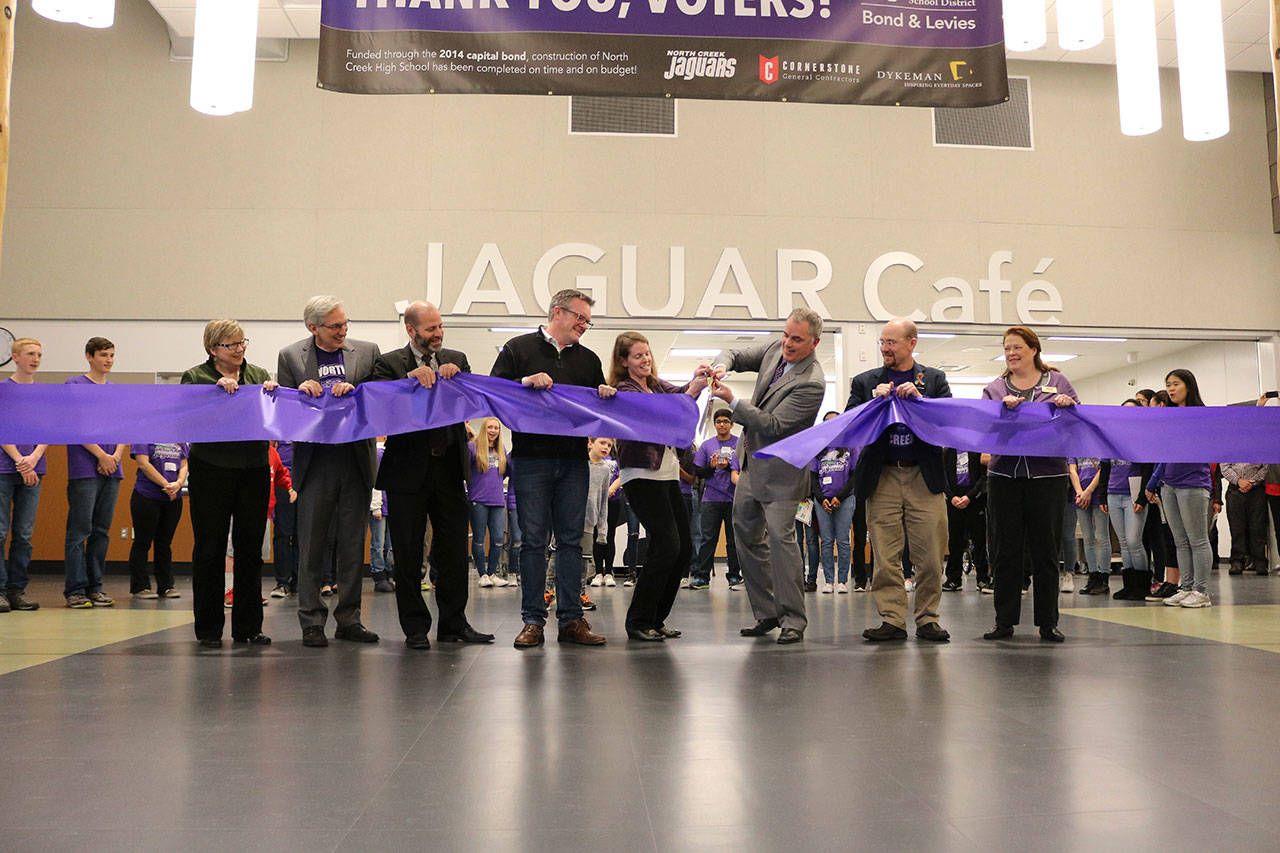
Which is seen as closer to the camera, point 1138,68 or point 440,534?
point 440,534

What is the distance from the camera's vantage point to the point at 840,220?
1144cm

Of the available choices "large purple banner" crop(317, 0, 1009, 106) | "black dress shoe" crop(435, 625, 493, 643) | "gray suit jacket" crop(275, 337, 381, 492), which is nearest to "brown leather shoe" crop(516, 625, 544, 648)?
"black dress shoe" crop(435, 625, 493, 643)

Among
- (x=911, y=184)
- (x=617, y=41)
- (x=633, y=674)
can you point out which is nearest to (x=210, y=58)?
(x=617, y=41)

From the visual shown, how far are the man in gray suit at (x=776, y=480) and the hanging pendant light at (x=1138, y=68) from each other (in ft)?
10.5

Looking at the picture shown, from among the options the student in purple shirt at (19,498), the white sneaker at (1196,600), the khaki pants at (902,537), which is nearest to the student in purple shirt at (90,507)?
the student in purple shirt at (19,498)

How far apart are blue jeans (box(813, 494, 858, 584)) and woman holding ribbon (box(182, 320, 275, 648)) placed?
523 cm

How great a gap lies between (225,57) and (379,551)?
4.02m

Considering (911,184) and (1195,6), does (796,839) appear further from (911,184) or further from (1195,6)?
(911,184)

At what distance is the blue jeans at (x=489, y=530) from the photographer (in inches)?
358

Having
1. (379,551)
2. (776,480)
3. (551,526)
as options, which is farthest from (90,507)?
(776,480)

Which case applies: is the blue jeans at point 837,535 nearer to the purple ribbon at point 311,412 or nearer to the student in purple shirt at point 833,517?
the student in purple shirt at point 833,517

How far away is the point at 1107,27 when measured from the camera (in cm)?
1095

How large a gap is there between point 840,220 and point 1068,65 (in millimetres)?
3438

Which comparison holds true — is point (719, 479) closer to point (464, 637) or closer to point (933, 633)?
point (933, 633)
